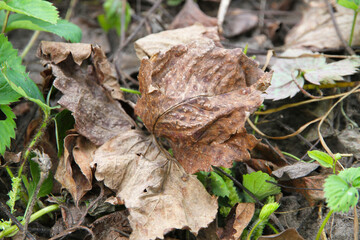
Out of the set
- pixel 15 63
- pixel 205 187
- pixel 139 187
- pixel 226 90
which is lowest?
pixel 205 187

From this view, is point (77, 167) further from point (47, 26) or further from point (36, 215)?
point (47, 26)

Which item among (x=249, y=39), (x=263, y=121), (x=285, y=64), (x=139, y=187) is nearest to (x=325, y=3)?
(x=249, y=39)

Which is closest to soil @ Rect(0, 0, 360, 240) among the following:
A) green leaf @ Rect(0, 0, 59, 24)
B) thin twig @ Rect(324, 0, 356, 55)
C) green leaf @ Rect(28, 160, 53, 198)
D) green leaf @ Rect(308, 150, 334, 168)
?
thin twig @ Rect(324, 0, 356, 55)

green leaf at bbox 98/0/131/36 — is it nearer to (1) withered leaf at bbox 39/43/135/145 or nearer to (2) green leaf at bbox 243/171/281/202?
(1) withered leaf at bbox 39/43/135/145

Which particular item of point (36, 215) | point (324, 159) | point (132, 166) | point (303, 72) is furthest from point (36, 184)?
point (303, 72)

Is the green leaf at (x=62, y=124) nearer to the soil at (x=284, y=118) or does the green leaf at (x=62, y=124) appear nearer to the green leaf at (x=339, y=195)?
the soil at (x=284, y=118)

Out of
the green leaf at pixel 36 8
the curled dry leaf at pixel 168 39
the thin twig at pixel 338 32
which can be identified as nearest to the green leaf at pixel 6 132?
the green leaf at pixel 36 8

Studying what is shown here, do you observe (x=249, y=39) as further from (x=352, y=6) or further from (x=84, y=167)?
(x=84, y=167)
